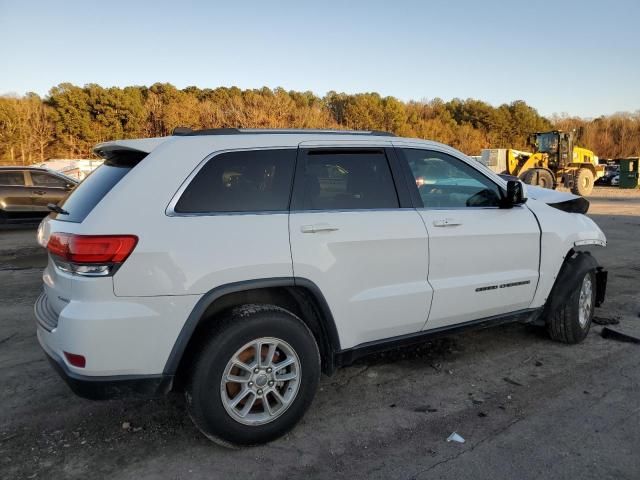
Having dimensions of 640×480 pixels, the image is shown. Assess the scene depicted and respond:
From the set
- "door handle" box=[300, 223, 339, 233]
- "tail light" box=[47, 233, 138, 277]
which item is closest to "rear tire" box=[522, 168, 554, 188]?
"door handle" box=[300, 223, 339, 233]

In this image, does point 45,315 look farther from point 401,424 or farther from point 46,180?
point 46,180

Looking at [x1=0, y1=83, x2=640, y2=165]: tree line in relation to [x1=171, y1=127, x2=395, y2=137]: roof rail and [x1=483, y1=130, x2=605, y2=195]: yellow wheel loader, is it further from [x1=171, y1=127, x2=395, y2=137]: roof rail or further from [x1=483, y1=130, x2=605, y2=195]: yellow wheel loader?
[x1=171, y1=127, x2=395, y2=137]: roof rail

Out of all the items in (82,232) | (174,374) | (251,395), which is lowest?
(251,395)

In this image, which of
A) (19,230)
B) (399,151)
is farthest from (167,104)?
(399,151)

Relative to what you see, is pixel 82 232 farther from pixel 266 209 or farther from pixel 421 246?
pixel 421 246

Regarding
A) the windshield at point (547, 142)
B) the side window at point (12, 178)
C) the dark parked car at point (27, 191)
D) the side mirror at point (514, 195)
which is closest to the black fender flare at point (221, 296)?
the side mirror at point (514, 195)

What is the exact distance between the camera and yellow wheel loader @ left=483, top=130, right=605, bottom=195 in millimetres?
23703

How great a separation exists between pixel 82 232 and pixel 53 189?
37.7ft

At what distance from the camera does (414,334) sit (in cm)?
367

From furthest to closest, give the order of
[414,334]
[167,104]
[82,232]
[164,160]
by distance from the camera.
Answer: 1. [167,104]
2. [414,334]
3. [164,160]
4. [82,232]

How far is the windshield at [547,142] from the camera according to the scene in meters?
25.2

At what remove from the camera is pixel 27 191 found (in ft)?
40.3

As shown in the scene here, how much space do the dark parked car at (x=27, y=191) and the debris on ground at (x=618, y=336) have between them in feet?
37.1

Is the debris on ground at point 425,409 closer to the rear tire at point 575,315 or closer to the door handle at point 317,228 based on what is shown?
the door handle at point 317,228
